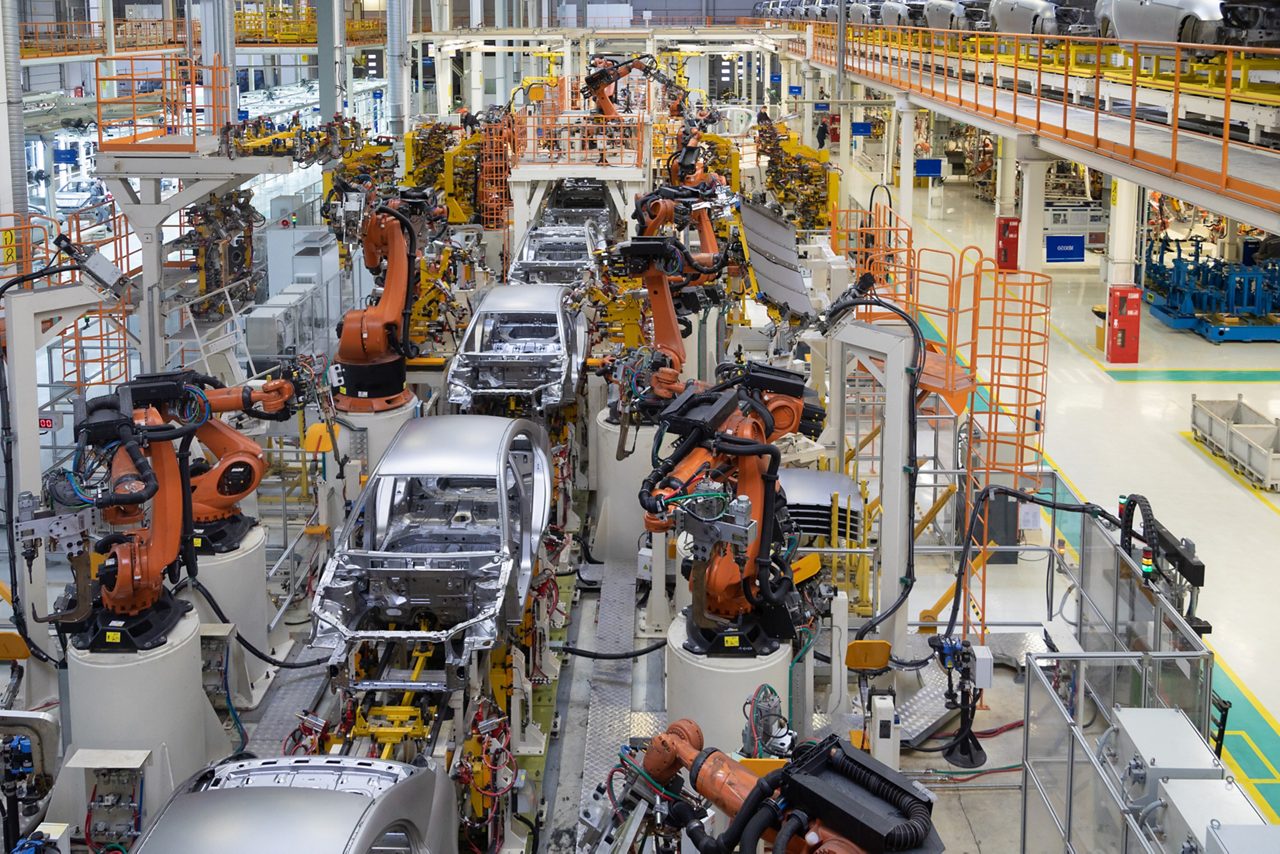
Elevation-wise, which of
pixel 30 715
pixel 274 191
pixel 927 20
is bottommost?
pixel 30 715

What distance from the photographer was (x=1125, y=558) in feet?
Result: 25.6

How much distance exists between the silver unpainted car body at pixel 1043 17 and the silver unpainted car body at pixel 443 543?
40.2 feet

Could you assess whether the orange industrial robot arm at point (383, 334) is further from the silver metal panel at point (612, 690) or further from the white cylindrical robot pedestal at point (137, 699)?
the white cylindrical robot pedestal at point (137, 699)

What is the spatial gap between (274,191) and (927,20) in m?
11.8

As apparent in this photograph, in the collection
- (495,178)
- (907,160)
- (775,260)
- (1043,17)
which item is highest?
(1043,17)

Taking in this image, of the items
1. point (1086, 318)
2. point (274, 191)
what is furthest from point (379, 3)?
point (1086, 318)

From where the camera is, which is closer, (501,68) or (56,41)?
(56,41)

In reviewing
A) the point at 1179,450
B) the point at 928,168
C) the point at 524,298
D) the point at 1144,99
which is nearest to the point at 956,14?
the point at 928,168

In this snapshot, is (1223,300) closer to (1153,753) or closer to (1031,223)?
(1031,223)

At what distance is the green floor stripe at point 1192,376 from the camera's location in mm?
17219

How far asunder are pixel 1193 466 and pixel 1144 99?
3694mm

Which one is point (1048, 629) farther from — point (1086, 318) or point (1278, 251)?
point (1278, 251)

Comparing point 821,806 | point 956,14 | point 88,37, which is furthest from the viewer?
point 88,37

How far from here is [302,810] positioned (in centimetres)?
491
